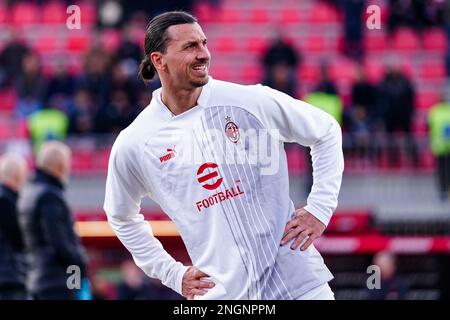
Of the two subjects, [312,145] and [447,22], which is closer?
[312,145]

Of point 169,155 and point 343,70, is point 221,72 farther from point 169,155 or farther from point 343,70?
point 169,155

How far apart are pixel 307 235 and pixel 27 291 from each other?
3873mm

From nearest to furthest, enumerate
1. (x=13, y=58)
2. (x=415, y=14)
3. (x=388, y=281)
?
(x=388, y=281) → (x=13, y=58) → (x=415, y=14)

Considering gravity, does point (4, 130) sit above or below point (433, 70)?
below

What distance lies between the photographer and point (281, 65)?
1571 centimetres

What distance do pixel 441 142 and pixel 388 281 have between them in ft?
8.31

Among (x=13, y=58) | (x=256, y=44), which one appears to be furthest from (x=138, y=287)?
(x=256, y=44)

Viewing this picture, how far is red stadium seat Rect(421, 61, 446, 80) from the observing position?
16.4 meters

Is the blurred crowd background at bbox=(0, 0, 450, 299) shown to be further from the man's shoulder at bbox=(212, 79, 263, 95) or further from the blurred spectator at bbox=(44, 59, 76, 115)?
the man's shoulder at bbox=(212, 79, 263, 95)

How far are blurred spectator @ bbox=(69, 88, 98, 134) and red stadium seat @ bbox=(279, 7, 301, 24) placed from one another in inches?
137

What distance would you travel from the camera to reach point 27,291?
28.9ft

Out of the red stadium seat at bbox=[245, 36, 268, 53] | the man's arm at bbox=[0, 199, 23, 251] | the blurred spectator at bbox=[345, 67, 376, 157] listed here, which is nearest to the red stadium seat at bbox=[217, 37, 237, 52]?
the red stadium seat at bbox=[245, 36, 268, 53]
